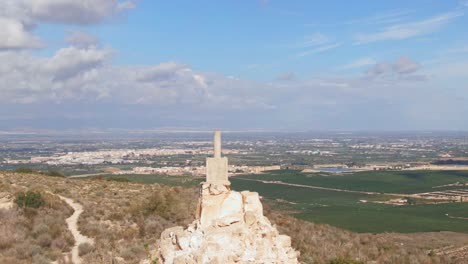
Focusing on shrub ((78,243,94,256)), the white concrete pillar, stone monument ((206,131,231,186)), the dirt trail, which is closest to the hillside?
shrub ((78,243,94,256))

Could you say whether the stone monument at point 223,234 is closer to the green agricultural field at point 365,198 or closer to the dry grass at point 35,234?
the dry grass at point 35,234

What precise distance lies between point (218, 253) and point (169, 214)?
14549 mm

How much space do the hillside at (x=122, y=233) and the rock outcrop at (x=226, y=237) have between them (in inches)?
247

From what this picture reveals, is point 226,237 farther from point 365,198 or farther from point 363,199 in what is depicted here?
point 365,198

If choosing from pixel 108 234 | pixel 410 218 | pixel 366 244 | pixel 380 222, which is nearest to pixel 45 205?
Answer: pixel 108 234

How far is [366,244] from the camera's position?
26.4m

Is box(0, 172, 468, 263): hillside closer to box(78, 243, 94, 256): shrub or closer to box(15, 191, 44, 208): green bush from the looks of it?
box(78, 243, 94, 256): shrub

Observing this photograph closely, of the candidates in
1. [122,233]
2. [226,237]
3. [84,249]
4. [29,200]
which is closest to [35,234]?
[84,249]

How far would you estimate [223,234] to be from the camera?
11742mm

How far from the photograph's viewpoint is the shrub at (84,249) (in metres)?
18.5

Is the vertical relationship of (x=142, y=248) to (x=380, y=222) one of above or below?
above

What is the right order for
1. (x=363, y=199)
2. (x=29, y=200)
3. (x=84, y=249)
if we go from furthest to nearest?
(x=363, y=199) → (x=29, y=200) → (x=84, y=249)

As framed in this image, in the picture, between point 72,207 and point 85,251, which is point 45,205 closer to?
point 72,207

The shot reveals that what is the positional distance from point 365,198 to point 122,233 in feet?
195
